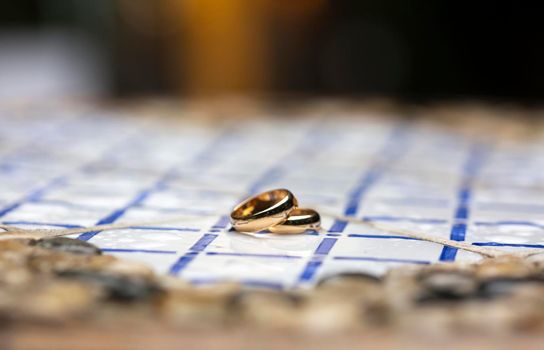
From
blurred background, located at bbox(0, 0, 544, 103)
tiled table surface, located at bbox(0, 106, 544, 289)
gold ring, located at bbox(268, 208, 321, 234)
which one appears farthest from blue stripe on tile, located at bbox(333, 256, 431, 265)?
blurred background, located at bbox(0, 0, 544, 103)

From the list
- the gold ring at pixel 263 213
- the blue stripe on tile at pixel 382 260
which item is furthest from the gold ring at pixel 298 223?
the blue stripe on tile at pixel 382 260

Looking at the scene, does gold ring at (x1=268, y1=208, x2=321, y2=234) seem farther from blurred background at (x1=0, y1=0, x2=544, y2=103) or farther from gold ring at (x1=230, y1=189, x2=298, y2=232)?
blurred background at (x1=0, y1=0, x2=544, y2=103)

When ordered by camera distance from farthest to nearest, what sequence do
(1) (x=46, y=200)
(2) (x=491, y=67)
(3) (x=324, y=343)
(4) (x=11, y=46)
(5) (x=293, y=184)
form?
(4) (x=11, y=46)
(2) (x=491, y=67)
(5) (x=293, y=184)
(1) (x=46, y=200)
(3) (x=324, y=343)

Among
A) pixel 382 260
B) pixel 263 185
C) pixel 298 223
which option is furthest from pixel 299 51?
pixel 382 260

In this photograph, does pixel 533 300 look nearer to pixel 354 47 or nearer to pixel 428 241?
pixel 428 241

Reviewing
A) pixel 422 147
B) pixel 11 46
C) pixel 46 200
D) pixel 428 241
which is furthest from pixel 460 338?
pixel 11 46

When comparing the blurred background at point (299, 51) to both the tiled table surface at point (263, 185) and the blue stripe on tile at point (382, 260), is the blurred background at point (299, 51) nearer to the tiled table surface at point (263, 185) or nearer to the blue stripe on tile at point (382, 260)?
the tiled table surface at point (263, 185)

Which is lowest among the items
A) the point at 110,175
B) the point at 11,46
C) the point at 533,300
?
the point at 11,46
